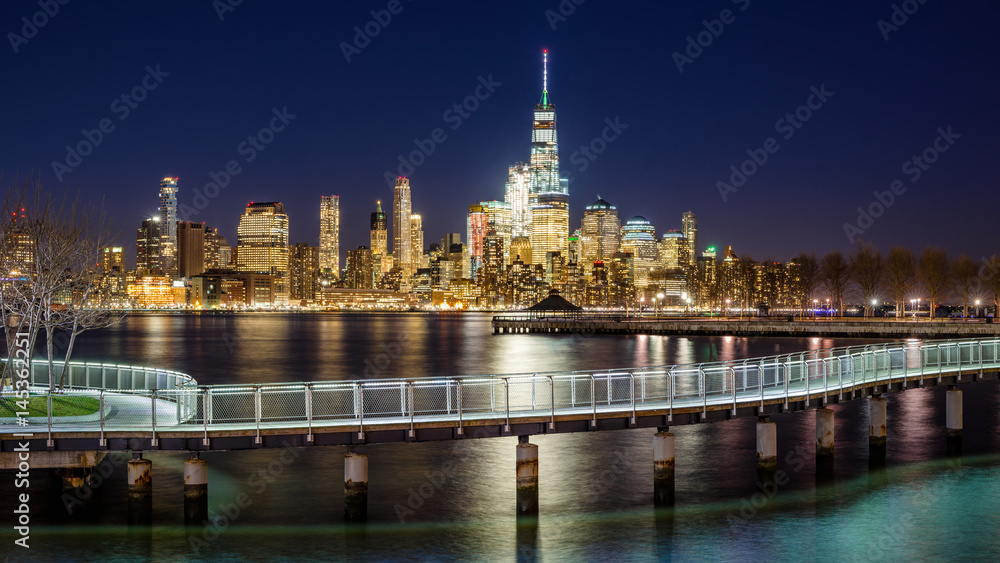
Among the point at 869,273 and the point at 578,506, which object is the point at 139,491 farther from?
the point at 869,273

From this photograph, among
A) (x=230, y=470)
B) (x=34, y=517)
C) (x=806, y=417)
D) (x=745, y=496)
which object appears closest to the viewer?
(x=34, y=517)

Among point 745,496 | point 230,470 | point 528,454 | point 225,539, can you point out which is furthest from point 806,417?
point 225,539

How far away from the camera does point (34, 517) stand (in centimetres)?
2744

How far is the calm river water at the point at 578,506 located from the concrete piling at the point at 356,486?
1.75 feet

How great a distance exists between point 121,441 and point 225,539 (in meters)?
4.04

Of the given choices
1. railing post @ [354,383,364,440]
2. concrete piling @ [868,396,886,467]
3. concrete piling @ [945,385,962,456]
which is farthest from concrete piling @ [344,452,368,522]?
concrete piling @ [945,385,962,456]

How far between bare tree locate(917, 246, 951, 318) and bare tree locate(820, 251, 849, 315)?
37.8ft

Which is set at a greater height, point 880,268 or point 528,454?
point 880,268

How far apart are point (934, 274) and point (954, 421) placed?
106 meters

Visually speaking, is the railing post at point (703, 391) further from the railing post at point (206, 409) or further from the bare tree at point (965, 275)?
the bare tree at point (965, 275)

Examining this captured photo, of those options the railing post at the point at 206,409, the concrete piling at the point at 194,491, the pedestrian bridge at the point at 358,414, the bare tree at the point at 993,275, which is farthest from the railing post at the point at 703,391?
the bare tree at the point at 993,275

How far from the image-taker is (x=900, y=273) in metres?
135

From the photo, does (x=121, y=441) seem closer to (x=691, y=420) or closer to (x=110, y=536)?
(x=110, y=536)

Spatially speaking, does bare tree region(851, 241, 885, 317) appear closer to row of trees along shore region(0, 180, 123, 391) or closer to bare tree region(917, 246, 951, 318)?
bare tree region(917, 246, 951, 318)
